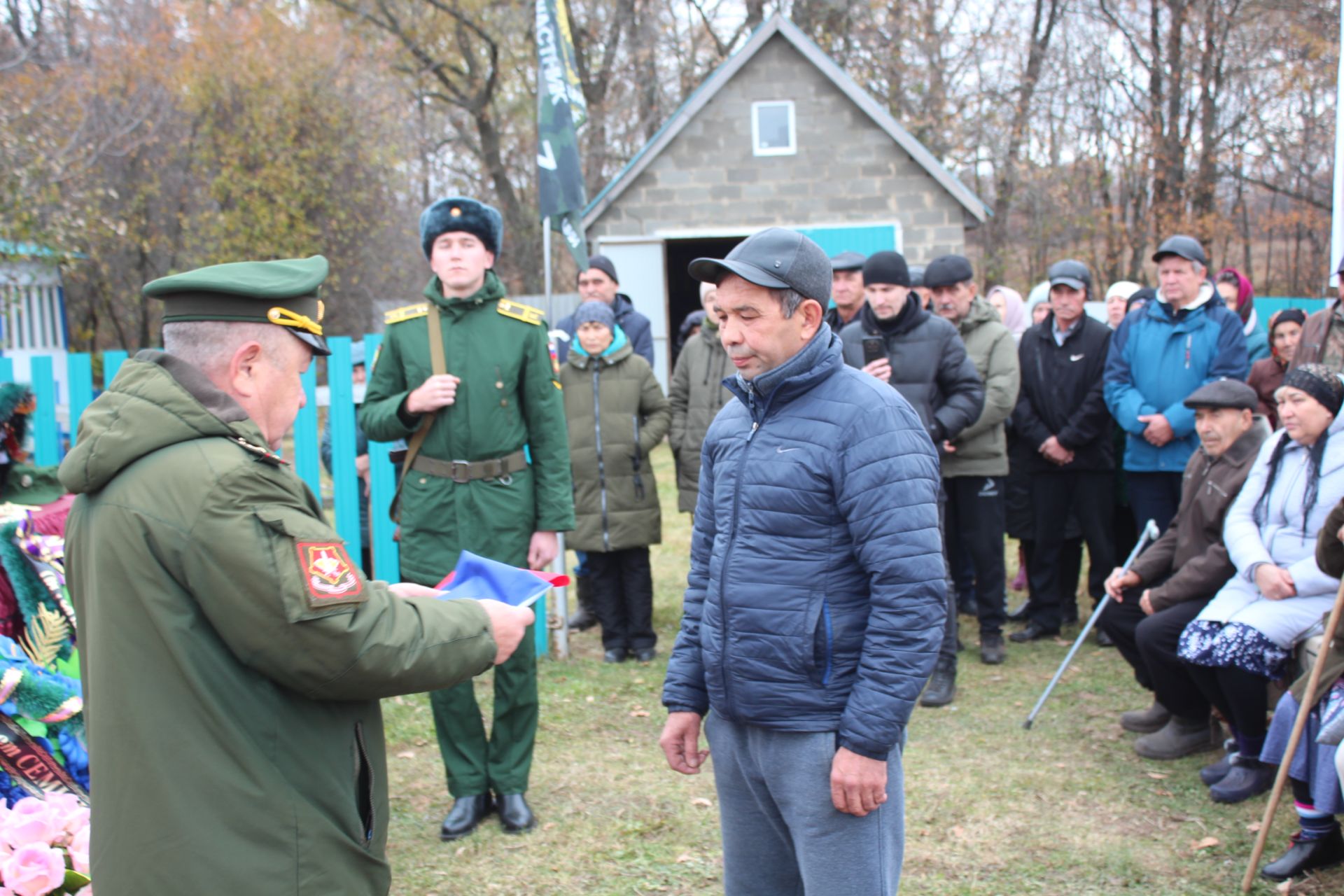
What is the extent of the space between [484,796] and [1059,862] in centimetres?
213

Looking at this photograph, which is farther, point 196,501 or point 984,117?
point 984,117

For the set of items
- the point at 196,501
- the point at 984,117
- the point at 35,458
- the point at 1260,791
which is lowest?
the point at 1260,791

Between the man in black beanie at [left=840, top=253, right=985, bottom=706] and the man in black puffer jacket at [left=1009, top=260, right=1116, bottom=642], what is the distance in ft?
3.85

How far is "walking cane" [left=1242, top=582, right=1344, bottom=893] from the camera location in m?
3.68

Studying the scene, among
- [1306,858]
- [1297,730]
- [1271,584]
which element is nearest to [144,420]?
[1297,730]

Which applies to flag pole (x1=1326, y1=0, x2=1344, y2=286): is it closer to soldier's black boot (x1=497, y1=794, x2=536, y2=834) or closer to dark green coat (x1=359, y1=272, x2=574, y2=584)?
dark green coat (x1=359, y1=272, x2=574, y2=584)

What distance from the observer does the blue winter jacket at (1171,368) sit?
6148 millimetres

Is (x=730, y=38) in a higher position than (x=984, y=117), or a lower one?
higher

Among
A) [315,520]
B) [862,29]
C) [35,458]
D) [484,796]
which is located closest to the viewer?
[315,520]

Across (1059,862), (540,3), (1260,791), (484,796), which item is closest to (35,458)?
(484,796)

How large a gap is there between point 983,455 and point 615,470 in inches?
82.4

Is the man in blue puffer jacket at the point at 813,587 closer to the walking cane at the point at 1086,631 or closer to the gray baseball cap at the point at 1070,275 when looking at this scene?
the walking cane at the point at 1086,631

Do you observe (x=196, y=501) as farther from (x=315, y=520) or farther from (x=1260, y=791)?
(x=1260, y=791)

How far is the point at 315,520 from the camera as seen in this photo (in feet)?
7.08
